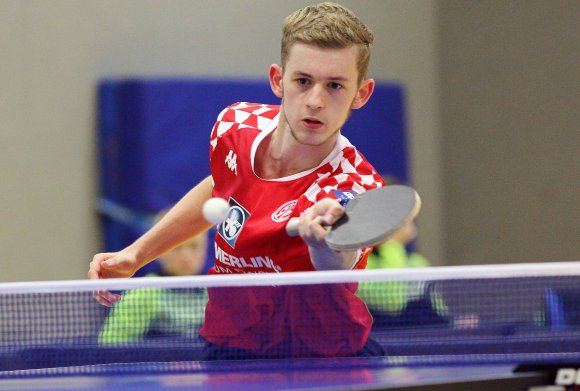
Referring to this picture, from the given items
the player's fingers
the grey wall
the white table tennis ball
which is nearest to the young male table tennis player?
the player's fingers

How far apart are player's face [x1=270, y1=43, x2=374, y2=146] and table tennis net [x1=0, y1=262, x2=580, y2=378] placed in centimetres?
37

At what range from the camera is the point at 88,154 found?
19.8ft

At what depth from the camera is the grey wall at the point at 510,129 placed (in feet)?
24.6

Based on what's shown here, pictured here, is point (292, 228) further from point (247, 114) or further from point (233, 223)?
point (247, 114)

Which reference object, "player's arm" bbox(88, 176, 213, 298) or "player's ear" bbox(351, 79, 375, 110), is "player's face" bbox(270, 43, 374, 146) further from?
"player's arm" bbox(88, 176, 213, 298)

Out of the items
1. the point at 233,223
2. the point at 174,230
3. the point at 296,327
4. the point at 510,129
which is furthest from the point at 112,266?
the point at 510,129

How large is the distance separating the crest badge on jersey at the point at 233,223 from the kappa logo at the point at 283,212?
0.09 meters

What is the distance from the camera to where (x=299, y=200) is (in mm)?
2537

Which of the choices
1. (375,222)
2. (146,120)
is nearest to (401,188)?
(375,222)

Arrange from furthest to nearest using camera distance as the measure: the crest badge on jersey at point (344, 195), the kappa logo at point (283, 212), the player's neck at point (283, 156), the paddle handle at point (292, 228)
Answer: the player's neck at point (283, 156)
the kappa logo at point (283, 212)
the crest badge on jersey at point (344, 195)
the paddle handle at point (292, 228)

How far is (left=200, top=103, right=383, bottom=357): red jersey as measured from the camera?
2447mm

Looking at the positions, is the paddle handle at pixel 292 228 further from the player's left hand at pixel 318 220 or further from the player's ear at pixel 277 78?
the player's ear at pixel 277 78

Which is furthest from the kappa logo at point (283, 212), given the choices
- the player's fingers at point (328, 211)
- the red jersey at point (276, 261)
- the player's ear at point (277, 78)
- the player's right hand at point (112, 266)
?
the player's right hand at point (112, 266)

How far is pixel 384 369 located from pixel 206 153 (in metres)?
3.98
